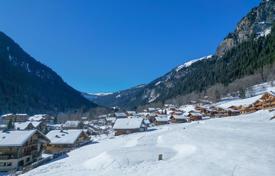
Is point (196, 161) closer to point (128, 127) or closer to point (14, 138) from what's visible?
point (14, 138)

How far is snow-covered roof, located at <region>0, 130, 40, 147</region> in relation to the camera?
52381mm

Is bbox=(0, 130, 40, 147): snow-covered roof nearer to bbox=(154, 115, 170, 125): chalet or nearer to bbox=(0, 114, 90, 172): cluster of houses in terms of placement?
bbox=(0, 114, 90, 172): cluster of houses

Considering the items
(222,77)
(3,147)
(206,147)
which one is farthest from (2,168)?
(222,77)

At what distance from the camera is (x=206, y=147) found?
32.2 meters

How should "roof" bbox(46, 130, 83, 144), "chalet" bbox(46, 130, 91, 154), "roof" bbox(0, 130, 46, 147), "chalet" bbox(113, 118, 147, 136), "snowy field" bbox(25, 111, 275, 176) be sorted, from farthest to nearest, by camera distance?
1. "chalet" bbox(113, 118, 147, 136)
2. "roof" bbox(46, 130, 83, 144)
3. "chalet" bbox(46, 130, 91, 154)
4. "roof" bbox(0, 130, 46, 147)
5. "snowy field" bbox(25, 111, 275, 176)

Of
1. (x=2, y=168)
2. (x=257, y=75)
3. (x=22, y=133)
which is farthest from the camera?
(x=257, y=75)

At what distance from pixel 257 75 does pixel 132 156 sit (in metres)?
129

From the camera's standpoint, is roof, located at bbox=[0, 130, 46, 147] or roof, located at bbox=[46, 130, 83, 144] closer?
roof, located at bbox=[0, 130, 46, 147]

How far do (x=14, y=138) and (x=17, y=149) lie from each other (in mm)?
2977

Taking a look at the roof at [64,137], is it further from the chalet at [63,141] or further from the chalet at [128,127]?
the chalet at [128,127]

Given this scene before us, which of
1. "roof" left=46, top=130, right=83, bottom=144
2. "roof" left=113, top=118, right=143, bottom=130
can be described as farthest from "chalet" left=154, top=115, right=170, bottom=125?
"roof" left=46, top=130, right=83, bottom=144

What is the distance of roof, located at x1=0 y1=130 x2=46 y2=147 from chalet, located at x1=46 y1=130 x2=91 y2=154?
9.51 metres

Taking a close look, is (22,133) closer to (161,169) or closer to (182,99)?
(161,169)

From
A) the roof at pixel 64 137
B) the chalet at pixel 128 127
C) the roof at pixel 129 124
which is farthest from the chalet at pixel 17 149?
the roof at pixel 129 124
